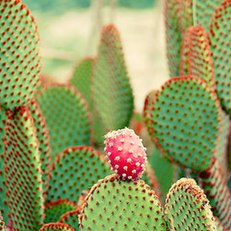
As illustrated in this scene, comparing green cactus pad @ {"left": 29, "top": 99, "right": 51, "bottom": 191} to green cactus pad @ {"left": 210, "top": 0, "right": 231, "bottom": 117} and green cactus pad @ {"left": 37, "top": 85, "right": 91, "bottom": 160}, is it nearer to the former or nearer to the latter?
green cactus pad @ {"left": 37, "top": 85, "right": 91, "bottom": 160}

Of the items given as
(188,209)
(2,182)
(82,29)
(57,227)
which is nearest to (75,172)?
(2,182)

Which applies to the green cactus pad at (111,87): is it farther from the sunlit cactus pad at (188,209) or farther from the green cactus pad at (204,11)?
the sunlit cactus pad at (188,209)

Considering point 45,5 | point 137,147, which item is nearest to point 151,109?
point 137,147

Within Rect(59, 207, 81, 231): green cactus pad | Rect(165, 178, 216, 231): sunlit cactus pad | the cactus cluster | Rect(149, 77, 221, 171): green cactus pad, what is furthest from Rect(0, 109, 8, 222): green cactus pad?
Rect(165, 178, 216, 231): sunlit cactus pad

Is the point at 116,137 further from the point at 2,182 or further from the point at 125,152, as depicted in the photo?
the point at 2,182

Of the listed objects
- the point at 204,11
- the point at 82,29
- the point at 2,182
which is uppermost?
the point at 204,11

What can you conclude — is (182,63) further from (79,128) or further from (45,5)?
(45,5)

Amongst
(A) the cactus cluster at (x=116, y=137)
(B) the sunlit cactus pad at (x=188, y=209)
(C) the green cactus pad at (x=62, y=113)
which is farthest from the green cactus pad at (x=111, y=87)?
(B) the sunlit cactus pad at (x=188, y=209)

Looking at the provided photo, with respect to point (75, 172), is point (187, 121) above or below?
above
